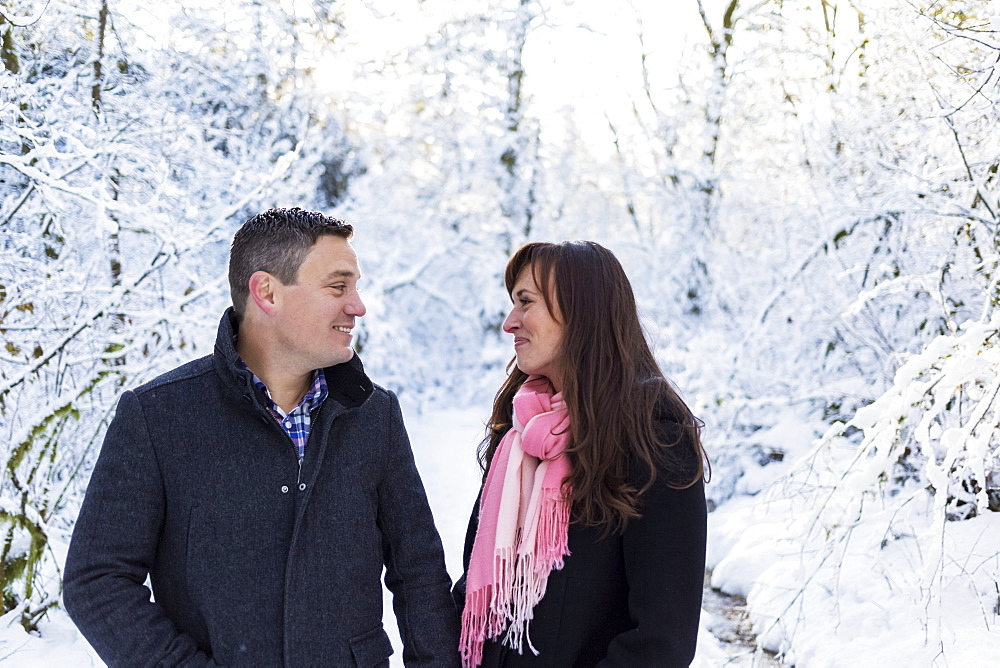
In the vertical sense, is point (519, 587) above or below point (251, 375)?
below

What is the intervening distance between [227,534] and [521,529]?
68 centimetres

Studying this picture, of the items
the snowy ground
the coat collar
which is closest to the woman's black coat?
the coat collar

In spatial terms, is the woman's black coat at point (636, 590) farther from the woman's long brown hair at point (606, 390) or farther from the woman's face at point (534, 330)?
the woman's face at point (534, 330)

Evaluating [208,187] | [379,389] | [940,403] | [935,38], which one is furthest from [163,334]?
[935,38]

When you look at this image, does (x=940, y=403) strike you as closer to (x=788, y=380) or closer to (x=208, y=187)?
(x=788, y=380)

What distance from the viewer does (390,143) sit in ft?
39.5

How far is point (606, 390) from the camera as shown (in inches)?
79.0

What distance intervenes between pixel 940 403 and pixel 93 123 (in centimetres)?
386

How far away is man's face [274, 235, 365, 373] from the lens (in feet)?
6.48

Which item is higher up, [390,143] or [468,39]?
[468,39]

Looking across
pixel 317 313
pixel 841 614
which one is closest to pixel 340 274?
pixel 317 313

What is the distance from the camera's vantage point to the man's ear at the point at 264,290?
1992mm

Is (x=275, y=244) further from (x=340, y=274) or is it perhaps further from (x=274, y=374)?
(x=274, y=374)

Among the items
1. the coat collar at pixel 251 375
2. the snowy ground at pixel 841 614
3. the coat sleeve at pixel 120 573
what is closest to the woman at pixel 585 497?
the coat collar at pixel 251 375
